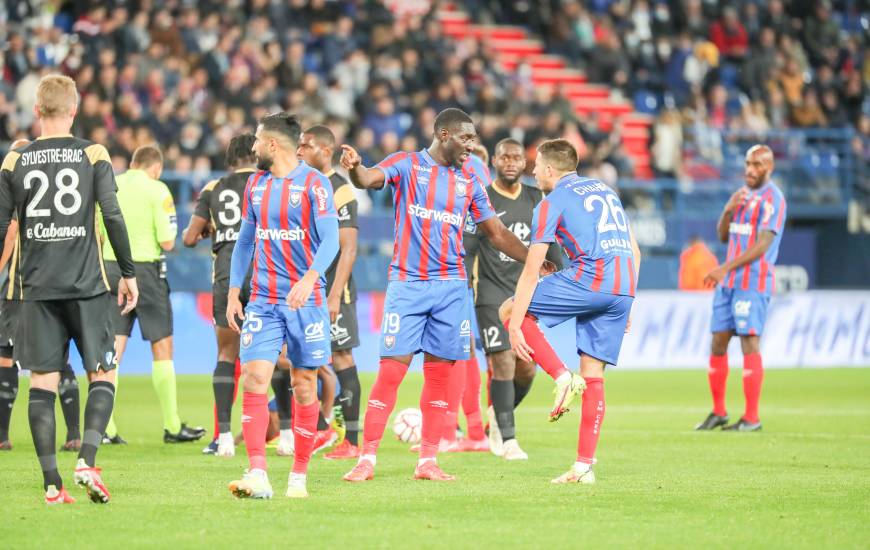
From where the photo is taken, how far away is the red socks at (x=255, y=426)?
7.85 m

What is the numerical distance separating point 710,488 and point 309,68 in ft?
57.3

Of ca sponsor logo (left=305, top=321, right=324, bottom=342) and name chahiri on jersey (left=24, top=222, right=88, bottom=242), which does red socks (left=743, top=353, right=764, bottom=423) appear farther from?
name chahiri on jersey (left=24, top=222, right=88, bottom=242)

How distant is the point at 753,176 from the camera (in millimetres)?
13164

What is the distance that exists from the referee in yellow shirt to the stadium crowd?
810 centimetres

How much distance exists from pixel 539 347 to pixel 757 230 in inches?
196

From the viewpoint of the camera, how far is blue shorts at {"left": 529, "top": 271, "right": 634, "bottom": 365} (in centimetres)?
878

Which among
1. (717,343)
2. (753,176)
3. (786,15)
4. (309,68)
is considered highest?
(786,15)

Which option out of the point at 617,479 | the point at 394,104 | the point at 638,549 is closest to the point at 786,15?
the point at 394,104

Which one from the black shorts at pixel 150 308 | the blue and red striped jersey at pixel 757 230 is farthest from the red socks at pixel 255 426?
the blue and red striped jersey at pixel 757 230

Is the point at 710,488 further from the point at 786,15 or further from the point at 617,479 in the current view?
the point at 786,15

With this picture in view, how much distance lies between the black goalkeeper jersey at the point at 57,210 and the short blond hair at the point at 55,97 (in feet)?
0.49

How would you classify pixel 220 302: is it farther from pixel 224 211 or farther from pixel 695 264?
pixel 695 264

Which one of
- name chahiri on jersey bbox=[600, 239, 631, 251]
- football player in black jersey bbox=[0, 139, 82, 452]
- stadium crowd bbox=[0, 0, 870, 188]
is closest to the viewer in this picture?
name chahiri on jersey bbox=[600, 239, 631, 251]

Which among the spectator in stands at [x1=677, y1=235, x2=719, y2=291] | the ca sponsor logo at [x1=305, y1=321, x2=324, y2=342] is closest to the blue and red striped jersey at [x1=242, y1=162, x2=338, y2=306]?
the ca sponsor logo at [x1=305, y1=321, x2=324, y2=342]
